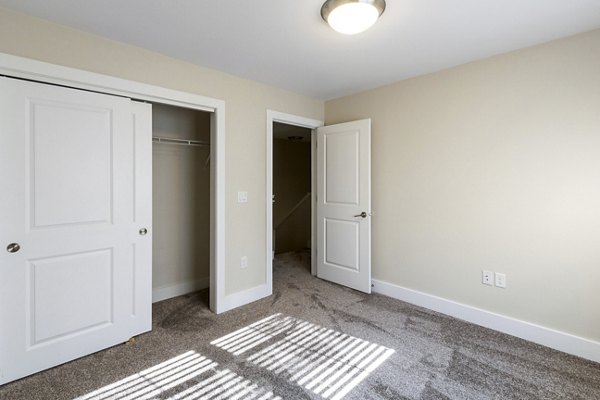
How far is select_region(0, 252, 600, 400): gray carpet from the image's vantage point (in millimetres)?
1753

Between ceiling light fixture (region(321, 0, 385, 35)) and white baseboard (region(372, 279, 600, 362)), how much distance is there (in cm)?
256

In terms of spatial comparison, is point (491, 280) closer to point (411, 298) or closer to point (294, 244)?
point (411, 298)

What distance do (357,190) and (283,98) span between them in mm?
1380

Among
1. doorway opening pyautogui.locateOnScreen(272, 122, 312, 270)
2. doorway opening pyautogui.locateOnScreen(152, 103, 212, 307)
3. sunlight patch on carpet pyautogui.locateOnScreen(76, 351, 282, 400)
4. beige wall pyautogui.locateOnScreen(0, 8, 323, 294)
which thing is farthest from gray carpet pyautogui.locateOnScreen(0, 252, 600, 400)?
doorway opening pyautogui.locateOnScreen(272, 122, 312, 270)

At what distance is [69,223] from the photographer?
2.03m

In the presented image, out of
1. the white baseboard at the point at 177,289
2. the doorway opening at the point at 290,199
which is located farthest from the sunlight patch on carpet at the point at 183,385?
the doorway opening at the point at 290,199

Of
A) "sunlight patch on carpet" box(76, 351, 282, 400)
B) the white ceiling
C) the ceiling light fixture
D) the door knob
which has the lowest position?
"sunlight patch on carpet" box(76, 351, 282, 400)

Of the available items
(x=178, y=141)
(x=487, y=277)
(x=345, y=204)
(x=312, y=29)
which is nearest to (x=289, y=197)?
(x=345, y=204)

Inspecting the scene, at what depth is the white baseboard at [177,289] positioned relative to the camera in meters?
3.14

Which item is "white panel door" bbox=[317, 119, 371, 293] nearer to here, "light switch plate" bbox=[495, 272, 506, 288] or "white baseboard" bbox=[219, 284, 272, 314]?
"white baseboard" bbox=[219, 284, 272, 314]

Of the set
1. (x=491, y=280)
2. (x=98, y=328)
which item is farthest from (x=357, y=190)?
(x=98, y=328)

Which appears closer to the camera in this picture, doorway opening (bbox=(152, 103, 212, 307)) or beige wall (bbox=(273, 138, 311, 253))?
doorway opening (bbox=(152, 103, 212, 307))

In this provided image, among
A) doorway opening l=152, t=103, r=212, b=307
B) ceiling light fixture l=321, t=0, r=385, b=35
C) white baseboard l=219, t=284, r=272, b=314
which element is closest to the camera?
ceiling light fixture l=321, t=0, r=385, b=35

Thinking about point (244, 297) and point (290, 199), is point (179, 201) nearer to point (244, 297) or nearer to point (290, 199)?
point (244, 297)
